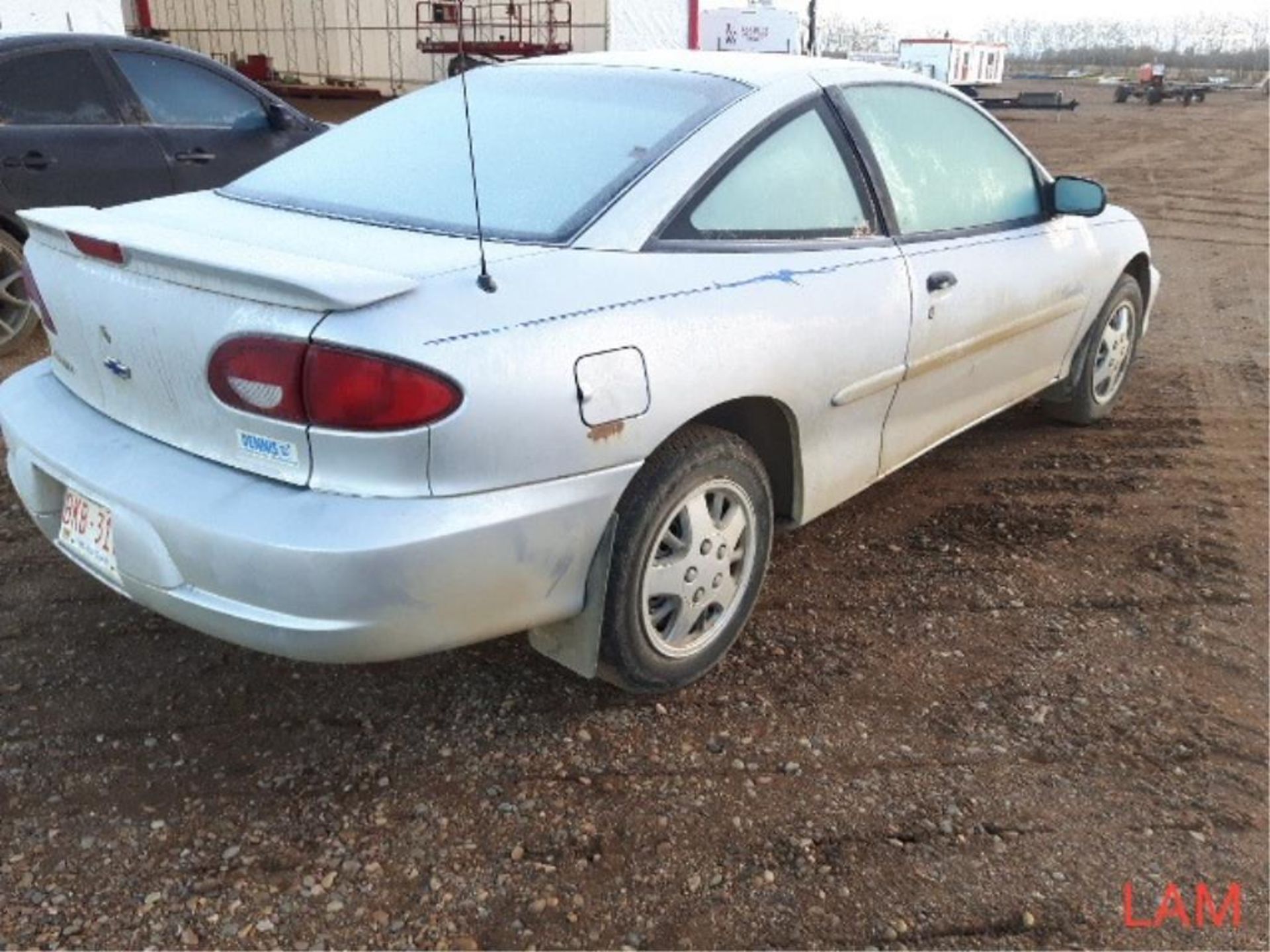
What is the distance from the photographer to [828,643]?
308cm

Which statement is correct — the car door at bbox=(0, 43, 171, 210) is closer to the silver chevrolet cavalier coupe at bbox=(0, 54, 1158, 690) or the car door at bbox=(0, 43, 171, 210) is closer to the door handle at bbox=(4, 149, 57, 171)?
the door handle at bbox=(4, 149, 57, 171)

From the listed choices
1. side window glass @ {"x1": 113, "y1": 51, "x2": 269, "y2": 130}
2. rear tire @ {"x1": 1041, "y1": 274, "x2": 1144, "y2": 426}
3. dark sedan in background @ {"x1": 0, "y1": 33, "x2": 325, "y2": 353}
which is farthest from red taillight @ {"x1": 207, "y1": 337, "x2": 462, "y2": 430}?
side window glass @ {"x1": 113, "y1": 51, "x2": 269, "y2": 130}

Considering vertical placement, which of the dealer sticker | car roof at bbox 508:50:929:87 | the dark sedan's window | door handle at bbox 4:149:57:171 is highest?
car roof at bbox 508:50:929:87

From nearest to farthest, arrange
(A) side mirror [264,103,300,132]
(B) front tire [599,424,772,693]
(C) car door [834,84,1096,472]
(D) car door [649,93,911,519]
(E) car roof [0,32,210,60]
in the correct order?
(B) front tire [599,424,772,693] < (D) car door [649,93,911,519] < (C) car door [834,84,1096,472] < (E) car roof [0,32,210,60] < (A) side mirror [264,103,300,132]

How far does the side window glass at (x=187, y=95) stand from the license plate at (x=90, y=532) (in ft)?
13.2

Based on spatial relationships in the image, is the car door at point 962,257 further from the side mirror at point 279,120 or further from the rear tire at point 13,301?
the rear tire at point 13,301

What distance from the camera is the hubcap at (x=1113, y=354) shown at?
462cm

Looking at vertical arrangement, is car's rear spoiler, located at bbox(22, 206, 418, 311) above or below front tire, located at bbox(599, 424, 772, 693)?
above

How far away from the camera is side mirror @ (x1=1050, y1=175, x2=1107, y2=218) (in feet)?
13.0

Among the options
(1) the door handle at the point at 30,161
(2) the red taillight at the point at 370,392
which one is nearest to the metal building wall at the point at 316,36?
(1) the door handle at the point at 30,161

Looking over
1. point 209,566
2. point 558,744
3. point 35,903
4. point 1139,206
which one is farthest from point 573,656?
point 1139,206

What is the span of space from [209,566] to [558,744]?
0.92 m

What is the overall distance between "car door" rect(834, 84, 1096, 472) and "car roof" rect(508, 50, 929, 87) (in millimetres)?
64

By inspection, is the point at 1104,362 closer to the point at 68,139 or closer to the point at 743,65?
the point at 743,65
